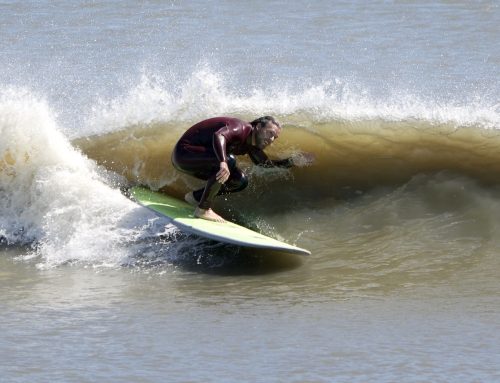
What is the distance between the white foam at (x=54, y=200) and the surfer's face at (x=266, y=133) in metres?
1.21

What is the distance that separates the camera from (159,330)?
596 cm

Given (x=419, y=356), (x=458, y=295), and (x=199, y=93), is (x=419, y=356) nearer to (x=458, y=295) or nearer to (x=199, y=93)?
(x=458, y=295)

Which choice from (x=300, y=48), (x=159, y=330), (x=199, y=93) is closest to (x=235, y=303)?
(x=159, y=330)

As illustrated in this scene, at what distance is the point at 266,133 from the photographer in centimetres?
807

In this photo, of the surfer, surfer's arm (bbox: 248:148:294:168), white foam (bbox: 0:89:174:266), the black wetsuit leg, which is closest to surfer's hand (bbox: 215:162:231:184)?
the surfer

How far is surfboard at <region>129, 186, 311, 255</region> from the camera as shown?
297 inches

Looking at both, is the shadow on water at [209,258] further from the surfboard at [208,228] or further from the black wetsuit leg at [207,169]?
the black wetsuit leg at [207,169]

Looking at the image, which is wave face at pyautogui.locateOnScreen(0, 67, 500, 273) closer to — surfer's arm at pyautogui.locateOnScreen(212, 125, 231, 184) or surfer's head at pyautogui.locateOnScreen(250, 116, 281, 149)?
surfer's arm at pyautogui.locateOnScreen(212, 125, 231, 184)

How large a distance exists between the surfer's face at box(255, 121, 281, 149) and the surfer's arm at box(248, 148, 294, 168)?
205 mm

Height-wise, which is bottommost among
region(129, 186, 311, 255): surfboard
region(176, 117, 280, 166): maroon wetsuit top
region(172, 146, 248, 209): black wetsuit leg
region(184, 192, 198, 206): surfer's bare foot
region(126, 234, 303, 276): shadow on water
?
region(126, 234, 303, 276): shadow on water

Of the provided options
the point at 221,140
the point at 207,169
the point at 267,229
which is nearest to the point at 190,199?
the point at 207,169

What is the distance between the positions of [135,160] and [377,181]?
2.65m

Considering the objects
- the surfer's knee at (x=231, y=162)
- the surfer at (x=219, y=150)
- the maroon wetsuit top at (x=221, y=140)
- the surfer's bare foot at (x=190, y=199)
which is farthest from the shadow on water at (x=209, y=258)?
the maroon wetsuit top at (x=221, y=140)

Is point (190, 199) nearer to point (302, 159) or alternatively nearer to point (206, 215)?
point (206, 215)
